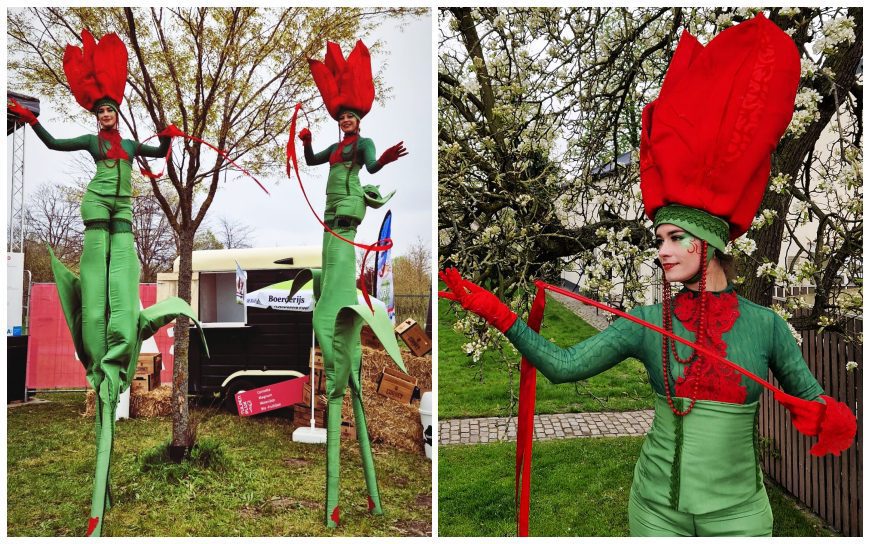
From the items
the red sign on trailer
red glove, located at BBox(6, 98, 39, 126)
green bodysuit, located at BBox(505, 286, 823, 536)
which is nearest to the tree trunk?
the red sign on trailer

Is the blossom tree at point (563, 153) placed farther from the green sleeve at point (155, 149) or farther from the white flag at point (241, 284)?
the green sleeve at point (155, 149)

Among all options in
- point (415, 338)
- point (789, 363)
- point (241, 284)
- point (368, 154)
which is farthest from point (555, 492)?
point (368, 154)

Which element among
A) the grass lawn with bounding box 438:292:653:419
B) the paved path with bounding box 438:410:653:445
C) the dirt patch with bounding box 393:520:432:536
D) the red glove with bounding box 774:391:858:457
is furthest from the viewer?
the grass lawn with bounding box 438:292:653:419

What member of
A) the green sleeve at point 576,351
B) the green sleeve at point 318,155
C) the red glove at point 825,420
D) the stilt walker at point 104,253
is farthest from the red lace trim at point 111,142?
the red glove at point 825,420

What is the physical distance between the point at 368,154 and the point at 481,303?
1.05 metres

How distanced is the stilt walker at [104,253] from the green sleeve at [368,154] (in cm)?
89

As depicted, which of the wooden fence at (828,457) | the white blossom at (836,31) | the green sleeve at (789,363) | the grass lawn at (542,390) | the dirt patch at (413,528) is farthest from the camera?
the grass lawn at (542,390)

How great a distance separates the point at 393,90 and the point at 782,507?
3.31m

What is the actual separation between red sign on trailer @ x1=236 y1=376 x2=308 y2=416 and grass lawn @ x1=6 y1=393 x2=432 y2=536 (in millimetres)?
141

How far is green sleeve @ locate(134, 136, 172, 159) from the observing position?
107 inches

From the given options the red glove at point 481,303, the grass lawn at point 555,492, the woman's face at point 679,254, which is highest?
the woman's face at point 679,254

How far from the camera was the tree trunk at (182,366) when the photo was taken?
110 inches

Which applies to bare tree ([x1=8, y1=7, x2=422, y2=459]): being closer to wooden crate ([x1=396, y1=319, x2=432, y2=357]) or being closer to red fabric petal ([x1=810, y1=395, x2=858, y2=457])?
wooden crate ([x1=396, y1=319, x2=432, y2=357])

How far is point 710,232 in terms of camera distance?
2.08 metres
